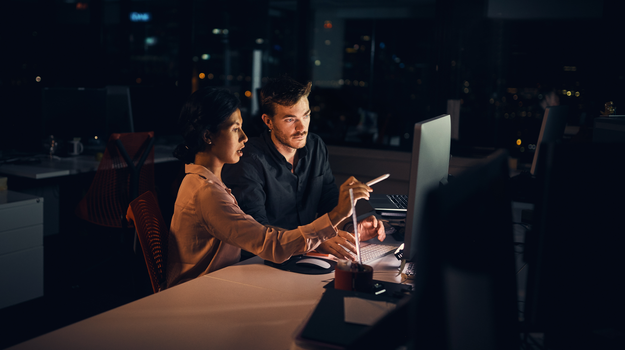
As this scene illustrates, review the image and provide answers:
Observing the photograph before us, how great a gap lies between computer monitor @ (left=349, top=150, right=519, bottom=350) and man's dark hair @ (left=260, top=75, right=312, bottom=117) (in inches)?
58.9

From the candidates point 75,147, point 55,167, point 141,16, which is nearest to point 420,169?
point 55,167

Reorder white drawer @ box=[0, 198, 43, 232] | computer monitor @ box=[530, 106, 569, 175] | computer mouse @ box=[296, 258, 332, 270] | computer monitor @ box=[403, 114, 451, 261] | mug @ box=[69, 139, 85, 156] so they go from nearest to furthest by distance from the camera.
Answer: computer monitor @ box=[403, 114, 451, 261] < computer mouse @ box=[296, 258, 332, 270] < computer monitor @ box=[530, 106, 569, 175] < white drawer @ box=[0, 198, 43, 232] < mug @ box=[69, 139, 85, 156]

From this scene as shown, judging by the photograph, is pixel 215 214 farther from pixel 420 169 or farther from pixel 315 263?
pixel 420 169

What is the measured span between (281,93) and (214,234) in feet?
2.84

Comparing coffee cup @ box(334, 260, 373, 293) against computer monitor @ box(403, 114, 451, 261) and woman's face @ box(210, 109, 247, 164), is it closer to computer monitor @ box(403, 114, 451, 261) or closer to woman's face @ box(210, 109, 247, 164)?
computer monitor @ box(403, 114, 451, 261)

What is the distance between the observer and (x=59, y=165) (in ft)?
11.8

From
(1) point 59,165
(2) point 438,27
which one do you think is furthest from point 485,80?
(1) point 59,165

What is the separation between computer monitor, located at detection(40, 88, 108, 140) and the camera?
392 centimetres

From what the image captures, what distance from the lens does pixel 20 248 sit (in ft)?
9.19

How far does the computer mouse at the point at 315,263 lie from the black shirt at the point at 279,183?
1.18 ft

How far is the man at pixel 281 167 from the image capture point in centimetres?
215

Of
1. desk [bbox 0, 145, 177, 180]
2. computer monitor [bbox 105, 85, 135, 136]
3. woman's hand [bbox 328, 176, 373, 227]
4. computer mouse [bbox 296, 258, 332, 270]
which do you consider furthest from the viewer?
computer monitor [bbox 105, 85, 135, 136]

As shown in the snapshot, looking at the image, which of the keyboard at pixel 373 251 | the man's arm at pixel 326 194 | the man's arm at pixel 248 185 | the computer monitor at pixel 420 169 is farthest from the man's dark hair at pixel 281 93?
the computer monitor at pixel 420 169

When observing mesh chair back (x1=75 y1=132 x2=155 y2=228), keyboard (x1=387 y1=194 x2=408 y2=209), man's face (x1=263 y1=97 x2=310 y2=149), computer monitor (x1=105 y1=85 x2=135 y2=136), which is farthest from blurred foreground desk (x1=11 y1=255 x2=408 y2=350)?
computer monitor (x1=105 y1=85 x2=135 y2=136)
